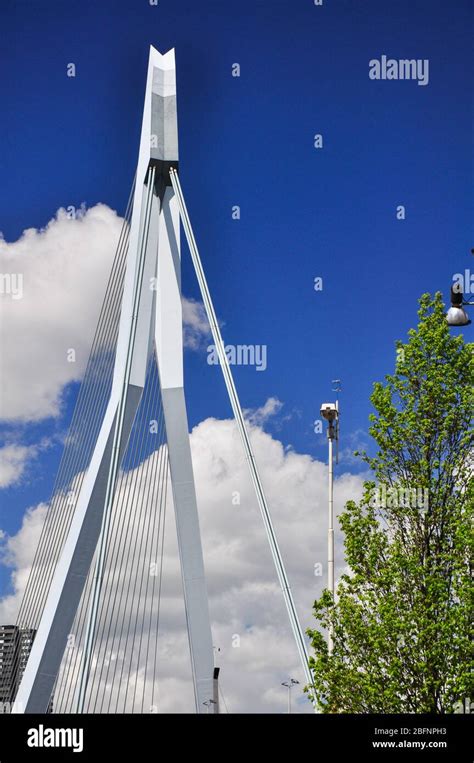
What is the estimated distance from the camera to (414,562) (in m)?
14.1

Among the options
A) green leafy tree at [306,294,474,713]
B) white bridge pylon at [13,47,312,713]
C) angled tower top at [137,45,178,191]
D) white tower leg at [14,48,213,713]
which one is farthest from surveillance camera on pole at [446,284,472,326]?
angled tower top at [137,45,178,191]

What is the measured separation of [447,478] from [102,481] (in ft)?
34.6

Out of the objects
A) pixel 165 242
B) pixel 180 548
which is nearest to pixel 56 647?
pixel 180 548

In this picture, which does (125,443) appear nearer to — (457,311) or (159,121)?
(159,121)

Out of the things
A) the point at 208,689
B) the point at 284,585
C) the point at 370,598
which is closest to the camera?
the point at 370,598

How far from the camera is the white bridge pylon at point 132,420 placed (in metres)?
22.3

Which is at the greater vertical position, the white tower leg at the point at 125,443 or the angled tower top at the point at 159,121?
the angled tower top at the point at 159,121

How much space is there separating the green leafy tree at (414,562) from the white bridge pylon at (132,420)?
600 centimetres

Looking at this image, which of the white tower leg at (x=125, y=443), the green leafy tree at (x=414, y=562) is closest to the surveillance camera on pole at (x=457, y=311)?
the green leafy tree at (x=414, y=562)

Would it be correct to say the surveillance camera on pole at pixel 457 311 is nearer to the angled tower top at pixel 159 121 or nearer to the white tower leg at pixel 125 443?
the white tower leg at pixel 125 443

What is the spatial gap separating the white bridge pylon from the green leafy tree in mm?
6001
